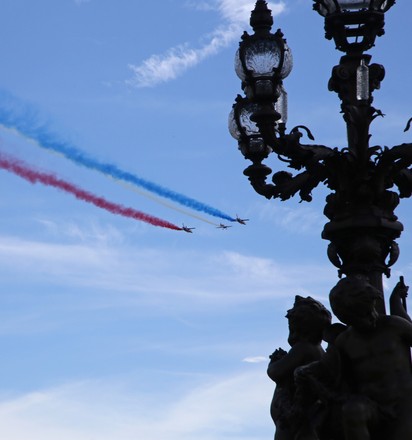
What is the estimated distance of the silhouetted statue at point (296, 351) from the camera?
1126 cm

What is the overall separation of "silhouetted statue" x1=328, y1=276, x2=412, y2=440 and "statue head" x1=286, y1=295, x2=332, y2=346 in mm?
594

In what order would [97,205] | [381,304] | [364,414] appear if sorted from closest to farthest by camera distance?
[364,414] → [381,304] → [97,205]

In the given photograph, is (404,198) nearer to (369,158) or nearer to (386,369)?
(369,158)

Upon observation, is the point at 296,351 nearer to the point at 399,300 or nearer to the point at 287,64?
the point at 399,300

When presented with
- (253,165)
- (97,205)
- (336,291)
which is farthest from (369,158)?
(97,205)

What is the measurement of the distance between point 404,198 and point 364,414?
3.24 m

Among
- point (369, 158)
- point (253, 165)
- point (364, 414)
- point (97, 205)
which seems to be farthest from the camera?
point (97, 205)

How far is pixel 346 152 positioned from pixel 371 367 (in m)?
2.57

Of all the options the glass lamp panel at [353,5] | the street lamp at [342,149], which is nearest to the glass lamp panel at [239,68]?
the street lamp at [342,149]

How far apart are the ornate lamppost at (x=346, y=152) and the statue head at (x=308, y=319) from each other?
82cm

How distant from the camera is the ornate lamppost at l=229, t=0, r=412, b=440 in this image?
1246cm

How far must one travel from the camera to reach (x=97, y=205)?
44.1 metres

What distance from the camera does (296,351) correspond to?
11414 mm

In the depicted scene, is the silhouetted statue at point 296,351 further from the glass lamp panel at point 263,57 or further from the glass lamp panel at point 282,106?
the glass lamp panel at point 263,57
